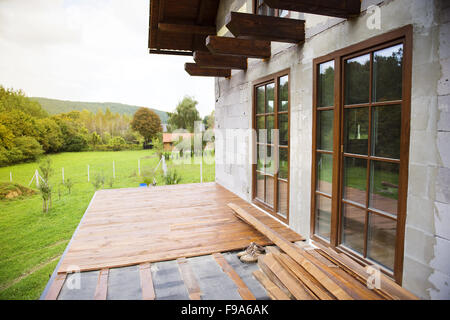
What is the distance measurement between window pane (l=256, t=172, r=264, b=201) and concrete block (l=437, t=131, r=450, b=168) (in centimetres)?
300

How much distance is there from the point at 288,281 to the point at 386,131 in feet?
4.58

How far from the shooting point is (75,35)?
90.2 feet

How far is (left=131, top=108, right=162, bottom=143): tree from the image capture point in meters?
24.9

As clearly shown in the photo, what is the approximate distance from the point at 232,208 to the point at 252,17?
2.61 metres

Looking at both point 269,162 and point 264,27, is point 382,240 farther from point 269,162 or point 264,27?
point 264,27

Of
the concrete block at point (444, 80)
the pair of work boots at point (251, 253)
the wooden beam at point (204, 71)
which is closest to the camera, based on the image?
the concrete block at point (444, 80)

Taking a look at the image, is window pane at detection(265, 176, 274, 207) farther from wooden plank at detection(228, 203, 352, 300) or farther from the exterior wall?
the exterior wall

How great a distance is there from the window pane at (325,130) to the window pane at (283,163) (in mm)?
764

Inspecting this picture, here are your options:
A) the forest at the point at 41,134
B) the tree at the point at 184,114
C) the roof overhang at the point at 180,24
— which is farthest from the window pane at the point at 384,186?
the tree at the point at 184,114

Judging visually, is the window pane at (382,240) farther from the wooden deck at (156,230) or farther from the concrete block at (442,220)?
the wooden deck at (156,230)

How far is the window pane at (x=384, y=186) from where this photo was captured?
215cm

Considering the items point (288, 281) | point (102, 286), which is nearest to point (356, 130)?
point (288, 281)

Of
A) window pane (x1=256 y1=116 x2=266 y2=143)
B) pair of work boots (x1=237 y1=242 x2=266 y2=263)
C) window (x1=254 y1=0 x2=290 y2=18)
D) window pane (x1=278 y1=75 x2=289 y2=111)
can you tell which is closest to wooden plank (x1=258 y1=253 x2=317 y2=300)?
pair of work boots (x1=237 y1=242 x2=266 y2=263)

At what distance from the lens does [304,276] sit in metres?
2.17
